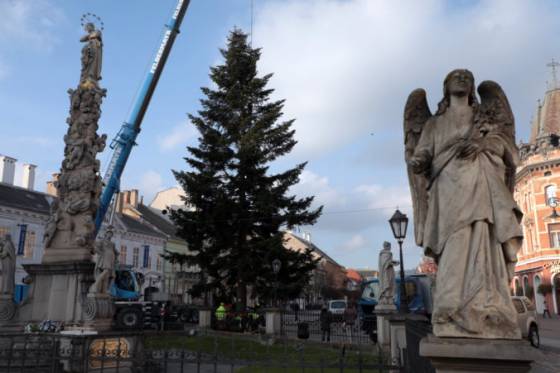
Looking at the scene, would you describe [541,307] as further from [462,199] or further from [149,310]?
[462,199]

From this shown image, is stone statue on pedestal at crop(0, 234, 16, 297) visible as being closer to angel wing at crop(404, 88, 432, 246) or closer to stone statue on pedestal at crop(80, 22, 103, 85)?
stone statue on pedestal at crop(80, 22, 103, 85)

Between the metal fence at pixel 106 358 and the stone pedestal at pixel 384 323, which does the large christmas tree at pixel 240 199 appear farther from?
the metal fence at pixel 106 358

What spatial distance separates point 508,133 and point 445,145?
1.72ft

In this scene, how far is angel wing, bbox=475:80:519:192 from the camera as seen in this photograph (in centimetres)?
378

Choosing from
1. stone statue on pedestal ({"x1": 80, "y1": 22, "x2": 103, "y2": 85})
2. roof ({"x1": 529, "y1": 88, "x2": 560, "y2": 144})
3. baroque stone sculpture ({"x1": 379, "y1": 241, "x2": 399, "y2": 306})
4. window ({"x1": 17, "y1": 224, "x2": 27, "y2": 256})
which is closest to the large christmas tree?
baroque stone sculpture ({"x1": 379, "y1": 241, "x2": 399, "y2": 306})

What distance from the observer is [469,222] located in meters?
3.60

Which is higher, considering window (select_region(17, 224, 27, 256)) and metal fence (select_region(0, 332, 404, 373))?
window (select_region(17, 224, 27, 256))

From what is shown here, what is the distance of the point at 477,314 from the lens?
11.2 ft

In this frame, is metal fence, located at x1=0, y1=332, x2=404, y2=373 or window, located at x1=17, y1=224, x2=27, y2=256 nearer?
metal fence, located at x1=0, y1=332, x2=404, y2=373

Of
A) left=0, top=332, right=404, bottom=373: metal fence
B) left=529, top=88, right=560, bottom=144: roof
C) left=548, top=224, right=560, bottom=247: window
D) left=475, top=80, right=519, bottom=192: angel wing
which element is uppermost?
left=529, top=88, right=560, bottom=144: roof

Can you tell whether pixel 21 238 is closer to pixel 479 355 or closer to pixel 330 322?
pixel 330 322

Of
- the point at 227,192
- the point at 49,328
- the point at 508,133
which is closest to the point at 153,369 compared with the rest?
the point at 49,328

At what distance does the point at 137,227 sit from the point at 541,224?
44031mm

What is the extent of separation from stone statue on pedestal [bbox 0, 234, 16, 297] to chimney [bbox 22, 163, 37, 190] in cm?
3629
